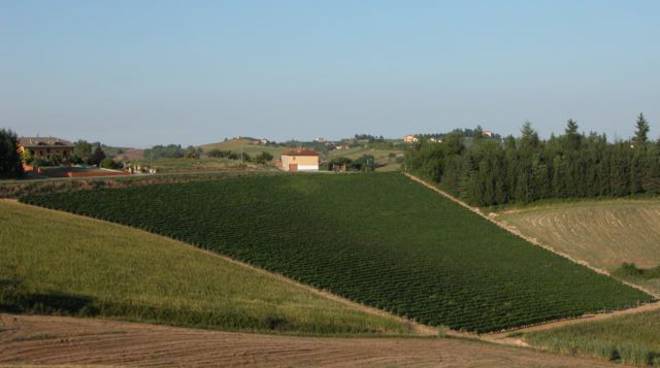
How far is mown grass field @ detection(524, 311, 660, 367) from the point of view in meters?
28.7

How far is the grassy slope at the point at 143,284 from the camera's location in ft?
101

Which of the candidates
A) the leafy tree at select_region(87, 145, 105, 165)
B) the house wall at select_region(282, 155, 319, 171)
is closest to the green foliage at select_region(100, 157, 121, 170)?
the leafy tree at select_region(87, 145, 105, 165)

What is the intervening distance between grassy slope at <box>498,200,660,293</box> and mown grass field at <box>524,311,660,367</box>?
1392 cm

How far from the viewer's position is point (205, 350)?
83.7ft

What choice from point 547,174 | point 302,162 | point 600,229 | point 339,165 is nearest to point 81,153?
point 302,162

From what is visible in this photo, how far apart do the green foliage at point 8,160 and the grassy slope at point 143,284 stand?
19753 millimetres

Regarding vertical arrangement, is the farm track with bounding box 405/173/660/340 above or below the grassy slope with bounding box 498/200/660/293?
below

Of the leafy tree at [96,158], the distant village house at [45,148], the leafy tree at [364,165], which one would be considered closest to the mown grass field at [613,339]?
the distant village house at [45,148]

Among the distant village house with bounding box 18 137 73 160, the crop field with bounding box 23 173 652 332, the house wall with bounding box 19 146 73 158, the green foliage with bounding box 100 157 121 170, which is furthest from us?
the house wall with bounding box 19 146 73 158

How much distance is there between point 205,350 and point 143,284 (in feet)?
36.1

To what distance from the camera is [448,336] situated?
34.0m

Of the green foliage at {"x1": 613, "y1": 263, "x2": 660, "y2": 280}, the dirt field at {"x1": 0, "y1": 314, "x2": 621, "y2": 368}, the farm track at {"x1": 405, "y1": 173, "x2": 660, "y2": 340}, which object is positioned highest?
the dirt field at {"x1": 0, "y1": 314, "x2": 621, "y2": 368}

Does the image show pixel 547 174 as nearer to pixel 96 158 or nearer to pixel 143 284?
pixel 143 284

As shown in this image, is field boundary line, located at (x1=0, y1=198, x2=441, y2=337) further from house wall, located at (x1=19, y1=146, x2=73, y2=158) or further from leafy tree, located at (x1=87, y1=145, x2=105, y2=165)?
leafy tree, located at (x1=87, y1=145, x2=105, y2=165)
